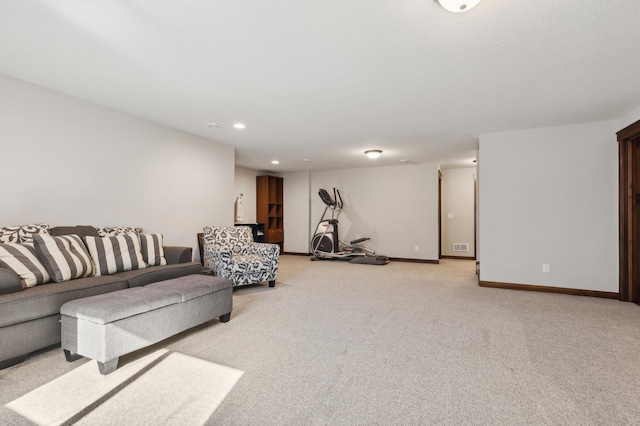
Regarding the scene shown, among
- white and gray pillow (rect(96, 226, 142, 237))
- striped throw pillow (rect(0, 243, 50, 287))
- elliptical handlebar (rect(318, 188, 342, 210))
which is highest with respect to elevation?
elliptical handlebar (rect(318, 188, 342, 210))

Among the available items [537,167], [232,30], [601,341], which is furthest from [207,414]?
[537,167]

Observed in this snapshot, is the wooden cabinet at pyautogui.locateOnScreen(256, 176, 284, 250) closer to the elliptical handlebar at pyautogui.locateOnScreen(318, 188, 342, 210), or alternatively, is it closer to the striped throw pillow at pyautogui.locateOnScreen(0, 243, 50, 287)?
the elliptical handlebar at pyautogui.locateOnScreen(318, 188, 342, 210)

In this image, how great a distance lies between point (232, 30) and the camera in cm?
212

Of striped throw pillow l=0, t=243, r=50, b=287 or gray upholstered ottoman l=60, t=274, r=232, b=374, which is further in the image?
striped throw pillow l=0, t=243, r=50, b=287

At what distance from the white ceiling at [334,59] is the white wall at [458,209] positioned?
368 centimetres

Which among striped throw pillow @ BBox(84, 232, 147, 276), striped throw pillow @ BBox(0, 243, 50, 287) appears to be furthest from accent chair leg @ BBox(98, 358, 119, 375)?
striped throw pillow @ BBox(84, 232, 147, 276)

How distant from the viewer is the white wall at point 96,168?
9.64 feet

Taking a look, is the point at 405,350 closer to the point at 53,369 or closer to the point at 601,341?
the point at 601,341

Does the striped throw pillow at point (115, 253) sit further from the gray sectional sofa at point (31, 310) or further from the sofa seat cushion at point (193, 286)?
the sofa seat cushion at point (193, 286)

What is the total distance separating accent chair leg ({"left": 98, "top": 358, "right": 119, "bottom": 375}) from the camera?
200cm

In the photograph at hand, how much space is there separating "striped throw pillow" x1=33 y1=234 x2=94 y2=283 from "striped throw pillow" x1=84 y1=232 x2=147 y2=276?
107 millimetres

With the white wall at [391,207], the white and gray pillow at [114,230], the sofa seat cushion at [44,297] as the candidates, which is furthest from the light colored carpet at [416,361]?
the white wall at [391,207]

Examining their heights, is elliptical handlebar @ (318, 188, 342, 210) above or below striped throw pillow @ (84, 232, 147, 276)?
above

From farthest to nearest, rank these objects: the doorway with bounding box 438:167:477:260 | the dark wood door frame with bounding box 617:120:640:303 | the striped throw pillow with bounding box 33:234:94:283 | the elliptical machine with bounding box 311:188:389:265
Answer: the doorway with bounding box 438:167:477:260 → the elliptical machine with bounding box 311:188:389:265 → the dark wood door frame with bounding box 617:120:640:303 → the striped throw pillow with bounding box 33:234:94:283
